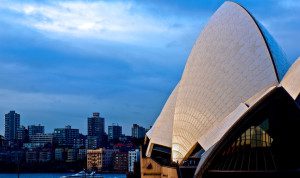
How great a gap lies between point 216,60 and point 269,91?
682 cm

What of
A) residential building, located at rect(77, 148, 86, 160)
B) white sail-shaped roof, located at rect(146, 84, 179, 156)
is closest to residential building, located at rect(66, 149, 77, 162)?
residential building, located at rect(77, 148, 86, 160)

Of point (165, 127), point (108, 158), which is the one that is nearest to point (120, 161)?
point (108, 158)

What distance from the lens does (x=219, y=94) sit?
28.6 meters

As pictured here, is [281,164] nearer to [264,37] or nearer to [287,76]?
[287,76]

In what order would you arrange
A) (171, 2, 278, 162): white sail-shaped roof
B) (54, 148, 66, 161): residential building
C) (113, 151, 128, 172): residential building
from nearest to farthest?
1. (171, 2, 278, 162): white sail-shaped roof
2. (113, 151, 128, 172): residential building
3. (54, 148, 66, 161): residential building

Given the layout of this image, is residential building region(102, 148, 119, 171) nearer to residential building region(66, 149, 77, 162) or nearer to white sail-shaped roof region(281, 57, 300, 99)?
residential building region(66, 149, 77, 162)

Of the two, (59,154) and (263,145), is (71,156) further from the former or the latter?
(263,145)

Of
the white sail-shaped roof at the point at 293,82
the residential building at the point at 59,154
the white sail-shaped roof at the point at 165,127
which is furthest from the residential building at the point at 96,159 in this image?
the white sail-shaped roof at the point at 293,82

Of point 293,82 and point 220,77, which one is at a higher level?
point 220,77

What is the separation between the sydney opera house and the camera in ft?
80.0

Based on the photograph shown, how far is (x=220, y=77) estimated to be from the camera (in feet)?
96.0

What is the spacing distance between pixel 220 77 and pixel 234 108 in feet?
8.70

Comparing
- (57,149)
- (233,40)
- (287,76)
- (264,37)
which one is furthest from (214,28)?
(57,149)

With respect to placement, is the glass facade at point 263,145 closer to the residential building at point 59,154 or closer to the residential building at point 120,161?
the residential building at point 120,161
